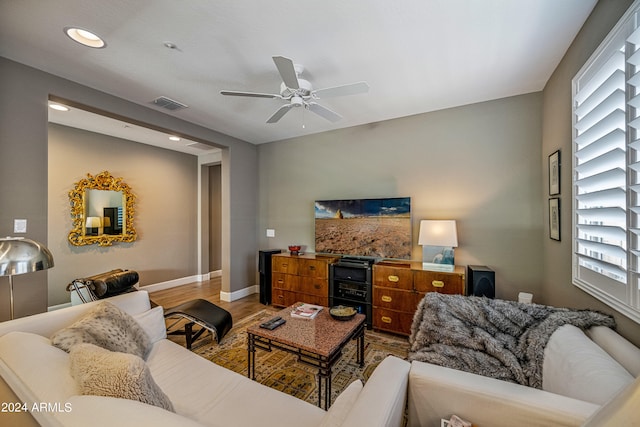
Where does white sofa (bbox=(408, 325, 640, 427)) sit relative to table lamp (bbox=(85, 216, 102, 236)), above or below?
below

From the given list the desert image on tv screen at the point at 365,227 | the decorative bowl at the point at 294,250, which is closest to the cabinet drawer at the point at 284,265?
the decorative bowl at the point at 294,250

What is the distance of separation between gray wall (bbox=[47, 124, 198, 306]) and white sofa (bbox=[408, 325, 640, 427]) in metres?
4.84

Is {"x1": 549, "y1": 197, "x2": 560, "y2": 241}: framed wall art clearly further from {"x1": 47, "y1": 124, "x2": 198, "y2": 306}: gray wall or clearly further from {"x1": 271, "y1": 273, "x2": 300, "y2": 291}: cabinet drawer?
{"x1": 47, "y1": 124, "x2": 198, "y2": 306}: gray wall

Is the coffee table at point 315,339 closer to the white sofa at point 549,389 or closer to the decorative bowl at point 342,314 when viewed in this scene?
the decorative bowl at point 342,314

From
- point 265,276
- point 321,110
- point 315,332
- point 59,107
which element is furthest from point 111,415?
point 59,107

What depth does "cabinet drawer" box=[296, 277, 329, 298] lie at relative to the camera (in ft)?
11.3

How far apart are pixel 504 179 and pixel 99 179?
18.7 feet

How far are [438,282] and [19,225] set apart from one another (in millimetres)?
3996

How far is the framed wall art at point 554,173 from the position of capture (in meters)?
2.20

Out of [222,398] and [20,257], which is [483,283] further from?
[20,257]

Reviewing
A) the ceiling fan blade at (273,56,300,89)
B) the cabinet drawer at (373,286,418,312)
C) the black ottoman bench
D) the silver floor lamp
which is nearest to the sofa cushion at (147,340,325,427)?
the black ottoman bench

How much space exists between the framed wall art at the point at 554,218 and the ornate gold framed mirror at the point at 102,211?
576 centimetres

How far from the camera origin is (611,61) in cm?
144

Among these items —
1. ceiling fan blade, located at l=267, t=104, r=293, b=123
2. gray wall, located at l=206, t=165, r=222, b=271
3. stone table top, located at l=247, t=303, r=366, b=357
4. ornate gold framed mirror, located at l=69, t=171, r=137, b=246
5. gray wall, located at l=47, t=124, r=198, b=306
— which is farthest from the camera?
gray wall, located at l=206, t=165, r=222, b=271
